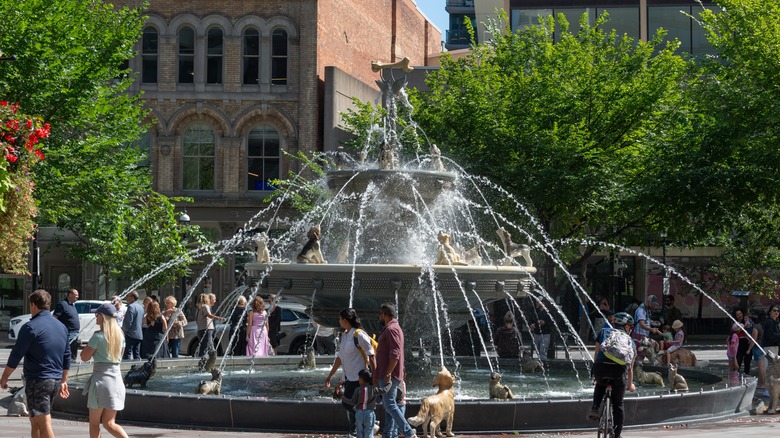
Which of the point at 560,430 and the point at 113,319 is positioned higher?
the point at 113,319

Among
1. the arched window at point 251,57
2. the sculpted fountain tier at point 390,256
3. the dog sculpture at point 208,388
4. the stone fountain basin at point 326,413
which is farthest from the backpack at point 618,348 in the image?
the arched window at point 251,57

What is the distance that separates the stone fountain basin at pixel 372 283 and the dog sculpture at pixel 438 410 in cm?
292

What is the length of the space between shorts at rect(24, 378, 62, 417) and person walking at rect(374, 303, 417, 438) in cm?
309

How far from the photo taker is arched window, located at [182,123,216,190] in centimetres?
4562

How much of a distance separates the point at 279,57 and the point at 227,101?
2.56 meters

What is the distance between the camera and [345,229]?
58.7ft

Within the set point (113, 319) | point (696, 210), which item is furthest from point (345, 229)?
point (696, 210)

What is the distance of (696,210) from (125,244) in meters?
17.0

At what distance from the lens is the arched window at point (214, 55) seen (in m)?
45.8

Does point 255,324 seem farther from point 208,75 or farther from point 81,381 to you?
point 208,75

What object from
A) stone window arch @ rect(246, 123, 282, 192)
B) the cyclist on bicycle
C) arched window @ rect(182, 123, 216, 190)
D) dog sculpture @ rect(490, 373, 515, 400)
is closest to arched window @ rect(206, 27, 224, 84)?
arched window @ rect(182, 123, 216, 190)

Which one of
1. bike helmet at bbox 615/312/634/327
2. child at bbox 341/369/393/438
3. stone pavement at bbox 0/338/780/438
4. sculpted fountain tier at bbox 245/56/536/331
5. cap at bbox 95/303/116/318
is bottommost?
stone pavement at bbox 0/338/780/438

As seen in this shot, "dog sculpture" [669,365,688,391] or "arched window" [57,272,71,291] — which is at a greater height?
"arched window" [57,272,71,291]

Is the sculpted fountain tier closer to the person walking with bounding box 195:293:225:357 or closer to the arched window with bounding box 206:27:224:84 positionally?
the person walking with bounding box 195:293:225:357
